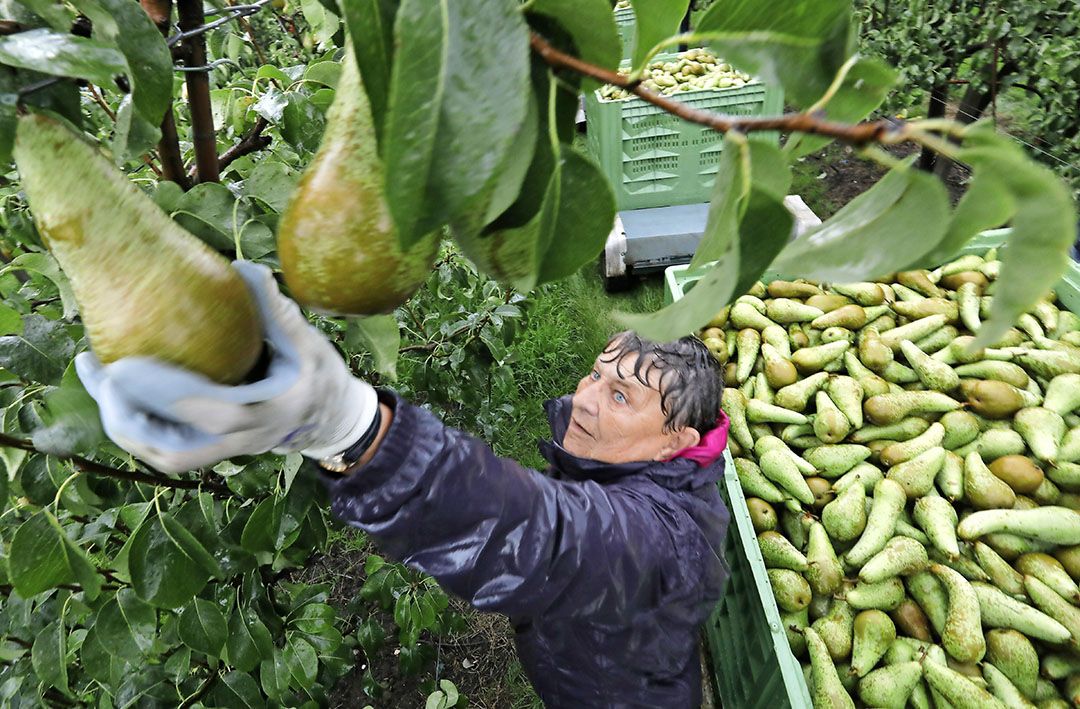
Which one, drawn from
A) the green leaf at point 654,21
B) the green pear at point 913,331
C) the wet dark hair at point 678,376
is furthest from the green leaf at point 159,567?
the green pear at point 913,331

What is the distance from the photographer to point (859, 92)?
1.49 ft

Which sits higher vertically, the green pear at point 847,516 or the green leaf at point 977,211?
the green leaf at point 977,211

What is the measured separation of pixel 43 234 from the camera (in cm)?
58

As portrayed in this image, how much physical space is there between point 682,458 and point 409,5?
150 cm

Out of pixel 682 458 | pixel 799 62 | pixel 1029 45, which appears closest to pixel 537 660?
pixel 682 458

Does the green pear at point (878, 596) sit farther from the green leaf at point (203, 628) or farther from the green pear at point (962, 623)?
the green leaf at point (203, 628)

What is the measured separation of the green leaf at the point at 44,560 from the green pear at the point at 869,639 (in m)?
1.98

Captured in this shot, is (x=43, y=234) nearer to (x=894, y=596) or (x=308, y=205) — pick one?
(x=308, y=205)

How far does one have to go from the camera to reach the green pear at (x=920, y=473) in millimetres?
2258

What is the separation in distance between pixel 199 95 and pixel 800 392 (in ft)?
7.82

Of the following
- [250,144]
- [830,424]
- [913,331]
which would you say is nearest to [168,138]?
[250,144]

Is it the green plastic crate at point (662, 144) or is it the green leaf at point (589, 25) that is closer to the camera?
the green leaf at point (589, 25)

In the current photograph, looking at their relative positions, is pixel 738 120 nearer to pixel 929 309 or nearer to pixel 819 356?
pixel 819 356

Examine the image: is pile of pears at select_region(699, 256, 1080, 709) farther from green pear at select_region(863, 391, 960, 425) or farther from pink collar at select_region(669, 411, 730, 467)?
pink collar at select_region(669, 411, 730, 467)
